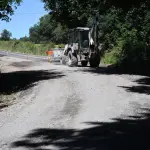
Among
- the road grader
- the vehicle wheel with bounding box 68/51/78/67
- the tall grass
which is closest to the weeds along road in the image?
the road grader

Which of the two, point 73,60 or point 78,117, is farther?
point 73,60

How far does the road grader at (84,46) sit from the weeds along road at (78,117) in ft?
36.7

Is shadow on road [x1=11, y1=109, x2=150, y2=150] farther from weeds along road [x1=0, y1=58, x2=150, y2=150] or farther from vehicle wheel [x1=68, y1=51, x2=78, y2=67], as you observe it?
vehicle wheel [x1=68, y1=51, x2=78, y2=67]

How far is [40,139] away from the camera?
875 centimetres

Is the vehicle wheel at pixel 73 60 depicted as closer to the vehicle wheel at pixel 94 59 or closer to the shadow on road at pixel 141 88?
the vehicle wheel at pixel 94 59

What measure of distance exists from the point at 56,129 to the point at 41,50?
61.4 m

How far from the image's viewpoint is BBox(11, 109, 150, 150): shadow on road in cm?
804

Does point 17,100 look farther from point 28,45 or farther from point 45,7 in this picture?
point 28,45

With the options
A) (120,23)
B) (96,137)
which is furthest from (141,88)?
(120,23)

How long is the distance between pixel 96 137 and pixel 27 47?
2906 inches

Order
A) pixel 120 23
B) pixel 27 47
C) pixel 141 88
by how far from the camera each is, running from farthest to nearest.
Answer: pixel 27 47 < pixel 120 23 < pixel 141 88

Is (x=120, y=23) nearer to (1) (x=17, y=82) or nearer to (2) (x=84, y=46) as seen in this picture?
(2) (x=84, y=46)

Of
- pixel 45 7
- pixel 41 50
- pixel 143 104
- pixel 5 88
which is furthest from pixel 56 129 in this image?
pixel 41 50

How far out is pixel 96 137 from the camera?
8.71 meters
